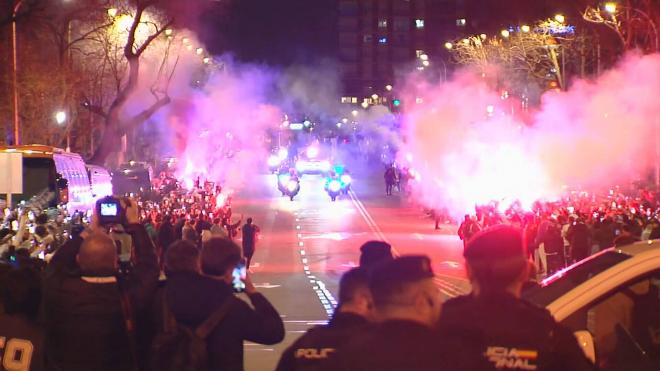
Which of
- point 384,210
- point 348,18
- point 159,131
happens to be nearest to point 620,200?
point 384,210

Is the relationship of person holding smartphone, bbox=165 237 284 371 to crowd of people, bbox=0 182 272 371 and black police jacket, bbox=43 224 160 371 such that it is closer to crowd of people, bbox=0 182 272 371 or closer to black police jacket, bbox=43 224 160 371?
crowd of people, bbox=0 182 272 371

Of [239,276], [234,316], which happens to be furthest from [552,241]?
[234,316]

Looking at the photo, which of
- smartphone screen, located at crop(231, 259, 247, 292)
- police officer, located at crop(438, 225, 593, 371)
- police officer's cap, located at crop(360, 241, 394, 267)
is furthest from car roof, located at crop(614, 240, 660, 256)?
smartphone screen, located at crop(231, 259, 247, 292)

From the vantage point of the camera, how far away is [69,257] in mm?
6086

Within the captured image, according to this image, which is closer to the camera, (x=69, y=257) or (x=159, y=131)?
(x=69, y=257)

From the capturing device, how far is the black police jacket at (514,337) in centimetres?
405

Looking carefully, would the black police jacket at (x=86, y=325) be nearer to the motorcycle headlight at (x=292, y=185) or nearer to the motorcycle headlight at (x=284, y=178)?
the motorcycle headlight at (x=292, y=185)

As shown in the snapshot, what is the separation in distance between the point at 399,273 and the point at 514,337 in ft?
1.90

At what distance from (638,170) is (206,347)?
31.1 metres

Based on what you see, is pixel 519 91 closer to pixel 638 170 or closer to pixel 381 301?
pixel 638 170

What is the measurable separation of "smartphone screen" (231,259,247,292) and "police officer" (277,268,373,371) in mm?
710

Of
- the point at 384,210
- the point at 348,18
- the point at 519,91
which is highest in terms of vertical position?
the point at 348,18

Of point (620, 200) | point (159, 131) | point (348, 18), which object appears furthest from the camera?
point (348, 18)

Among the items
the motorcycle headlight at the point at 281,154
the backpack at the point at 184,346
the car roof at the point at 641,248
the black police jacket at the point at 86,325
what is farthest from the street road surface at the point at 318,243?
the motorcycle headlight at the point at 281,154
